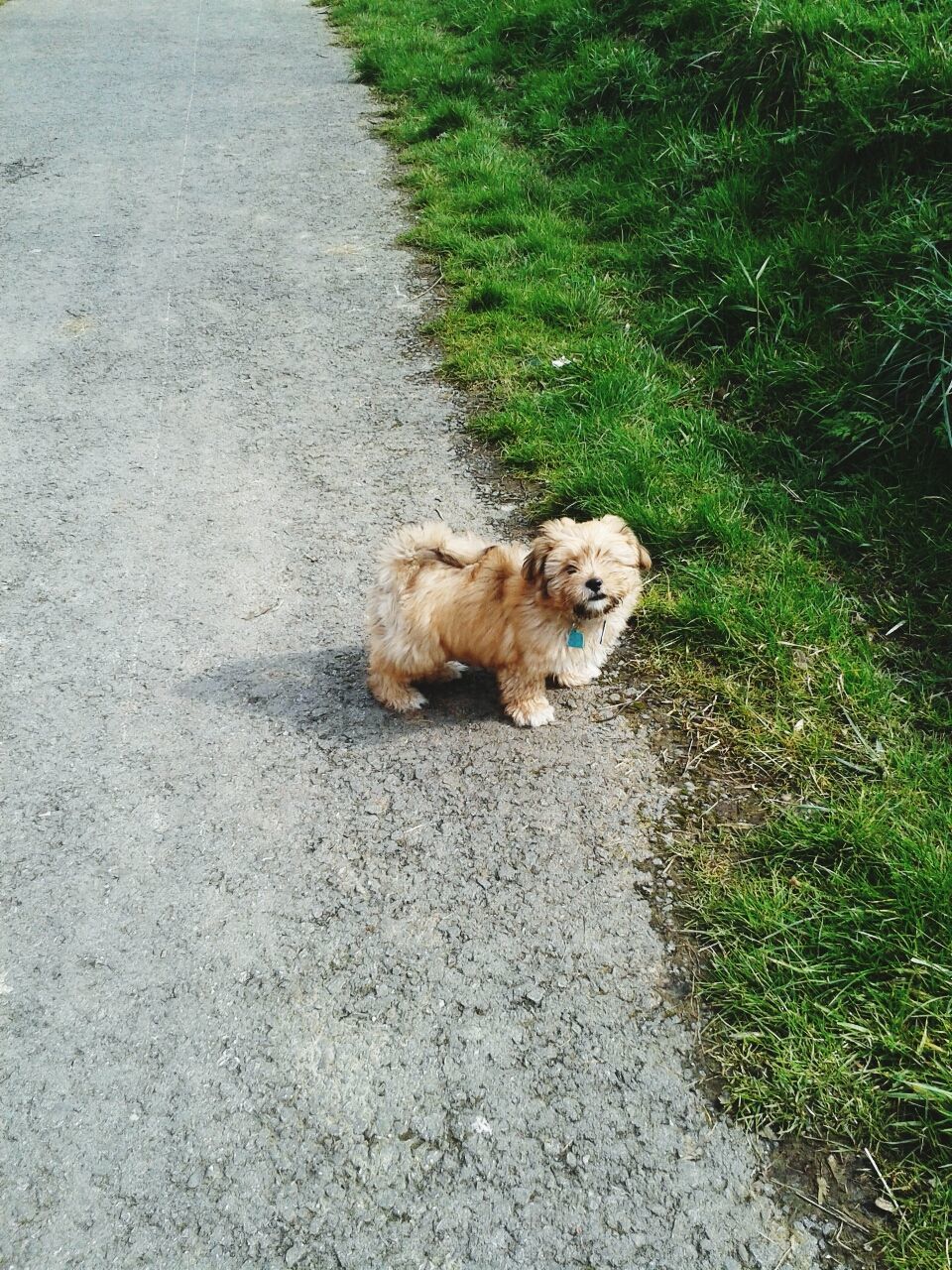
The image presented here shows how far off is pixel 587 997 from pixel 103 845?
173 centimetres

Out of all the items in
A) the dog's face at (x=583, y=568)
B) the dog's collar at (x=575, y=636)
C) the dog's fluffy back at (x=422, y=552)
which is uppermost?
the dog's face at (x=583, y=568)

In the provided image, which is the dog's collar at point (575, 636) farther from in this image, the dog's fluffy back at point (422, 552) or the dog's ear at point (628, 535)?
the dog's fluffy back at point (422, 552)

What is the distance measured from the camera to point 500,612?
135 inches

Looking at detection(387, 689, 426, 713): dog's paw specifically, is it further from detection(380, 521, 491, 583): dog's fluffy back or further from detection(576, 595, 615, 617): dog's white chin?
detection(576, 595, 615, 617): dog's white chin

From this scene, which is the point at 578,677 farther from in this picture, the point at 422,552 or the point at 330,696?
the point at 330,696

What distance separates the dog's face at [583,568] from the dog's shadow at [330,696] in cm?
65

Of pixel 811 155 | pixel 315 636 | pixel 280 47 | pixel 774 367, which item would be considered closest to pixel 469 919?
pixel 315 636

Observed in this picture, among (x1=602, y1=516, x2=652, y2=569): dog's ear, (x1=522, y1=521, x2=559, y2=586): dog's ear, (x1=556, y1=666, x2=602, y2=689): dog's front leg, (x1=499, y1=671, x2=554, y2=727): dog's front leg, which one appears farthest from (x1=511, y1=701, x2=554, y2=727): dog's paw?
(x1=602, y1=516, x2=652, y2=569): dog's ear

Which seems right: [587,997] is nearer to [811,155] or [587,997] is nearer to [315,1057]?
[315,1057]

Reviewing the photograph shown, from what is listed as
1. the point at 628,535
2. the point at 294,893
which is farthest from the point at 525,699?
the point at 294,893

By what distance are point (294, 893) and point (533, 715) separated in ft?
3.68

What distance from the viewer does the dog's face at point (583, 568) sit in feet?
10.4

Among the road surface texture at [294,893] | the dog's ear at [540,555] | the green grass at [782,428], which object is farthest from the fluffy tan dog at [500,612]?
the green grass at [782,428]

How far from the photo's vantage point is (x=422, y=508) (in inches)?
184
